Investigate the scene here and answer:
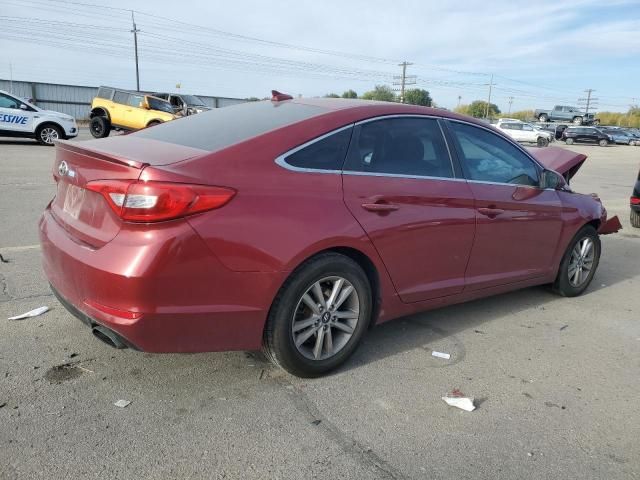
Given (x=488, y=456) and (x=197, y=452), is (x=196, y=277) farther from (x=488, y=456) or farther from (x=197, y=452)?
(x=488, y=456)

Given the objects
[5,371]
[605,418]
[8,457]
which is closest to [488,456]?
[605,418]

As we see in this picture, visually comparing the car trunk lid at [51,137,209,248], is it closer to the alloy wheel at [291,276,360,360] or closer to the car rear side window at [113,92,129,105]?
the alloy wheel at [291,276,360,360]

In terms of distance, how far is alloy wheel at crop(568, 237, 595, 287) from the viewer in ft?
16.9

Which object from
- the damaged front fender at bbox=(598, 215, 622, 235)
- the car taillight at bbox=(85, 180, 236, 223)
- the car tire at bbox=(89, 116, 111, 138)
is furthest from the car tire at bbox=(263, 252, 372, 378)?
the car tire at bbox=(89, 116, 111, 138)

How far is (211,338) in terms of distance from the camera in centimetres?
286

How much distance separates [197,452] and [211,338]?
1.83ft

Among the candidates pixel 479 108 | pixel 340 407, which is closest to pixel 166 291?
pixel 340 407

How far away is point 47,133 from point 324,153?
54.2 feet

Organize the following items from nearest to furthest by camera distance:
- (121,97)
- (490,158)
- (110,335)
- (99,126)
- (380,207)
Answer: (110,335) < (380,207) < (490,158) < (99,126) < (121,97)

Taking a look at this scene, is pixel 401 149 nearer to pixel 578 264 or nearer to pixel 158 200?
pixel 158 200

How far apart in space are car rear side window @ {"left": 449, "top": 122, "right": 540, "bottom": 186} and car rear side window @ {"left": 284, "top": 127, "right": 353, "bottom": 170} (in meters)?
1.09

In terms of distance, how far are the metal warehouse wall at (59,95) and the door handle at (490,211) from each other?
37142 mm

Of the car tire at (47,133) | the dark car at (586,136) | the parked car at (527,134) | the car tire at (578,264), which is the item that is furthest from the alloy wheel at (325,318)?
the dark car at (586,136)

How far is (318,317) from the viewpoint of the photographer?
322 cm
